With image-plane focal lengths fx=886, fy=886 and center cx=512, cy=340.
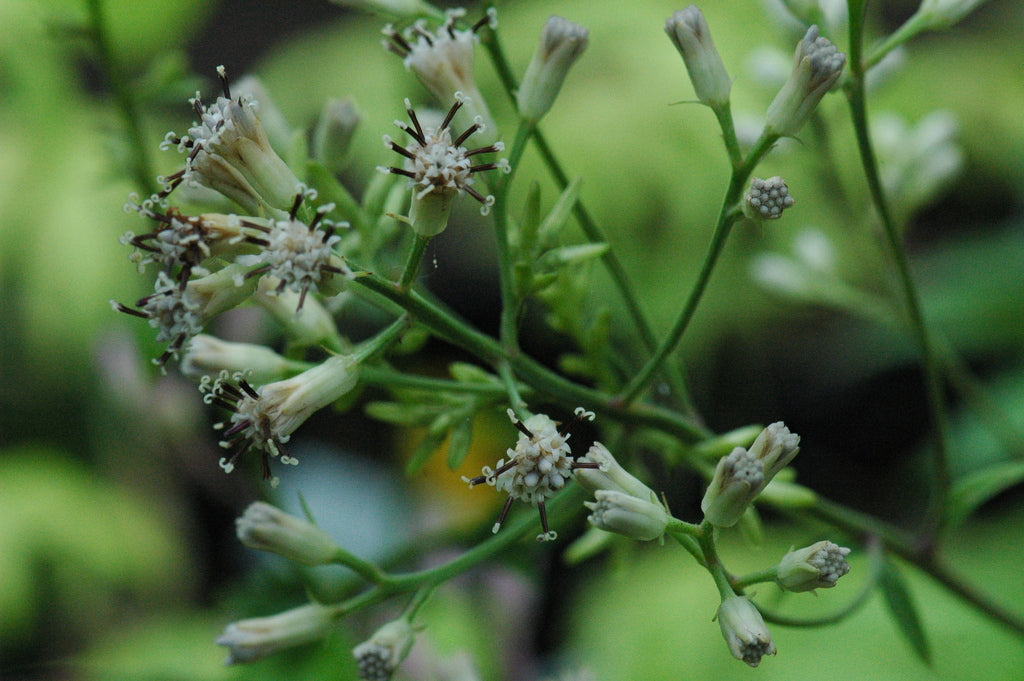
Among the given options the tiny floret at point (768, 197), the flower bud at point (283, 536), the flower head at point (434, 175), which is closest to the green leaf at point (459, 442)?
the flower bud at point (283, 536)

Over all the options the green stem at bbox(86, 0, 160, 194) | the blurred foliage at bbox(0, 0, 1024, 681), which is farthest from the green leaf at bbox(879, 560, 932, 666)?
the green stem at bbox(86, 0, 160, 194)

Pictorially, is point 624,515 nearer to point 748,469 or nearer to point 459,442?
point 748,469

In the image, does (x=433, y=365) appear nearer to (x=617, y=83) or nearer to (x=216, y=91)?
(x=617, y=83)

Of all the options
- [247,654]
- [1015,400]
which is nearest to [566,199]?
[247,654]

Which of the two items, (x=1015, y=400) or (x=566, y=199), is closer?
(x=566, y=199)

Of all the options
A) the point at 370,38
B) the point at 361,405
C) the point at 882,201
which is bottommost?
the point at 361,405
